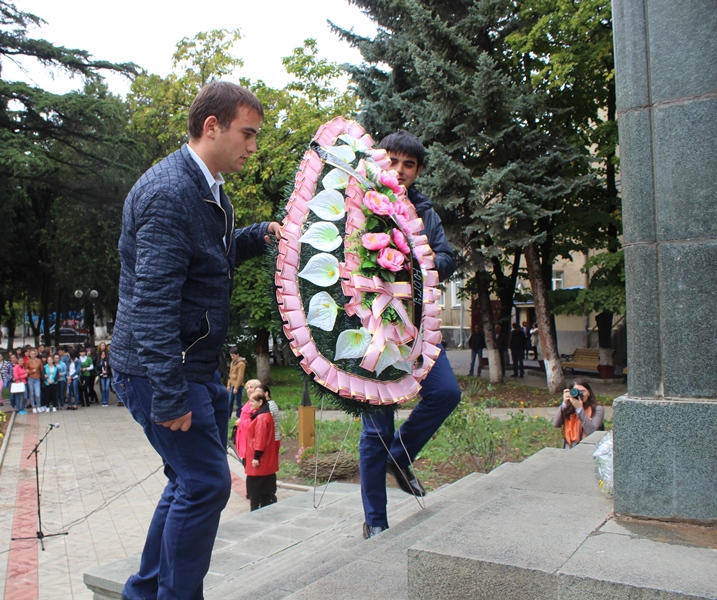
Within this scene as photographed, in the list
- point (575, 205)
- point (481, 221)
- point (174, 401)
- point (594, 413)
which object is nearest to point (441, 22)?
point (481, 221)

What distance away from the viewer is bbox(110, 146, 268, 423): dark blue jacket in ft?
8.39

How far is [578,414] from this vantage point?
7.90 metres

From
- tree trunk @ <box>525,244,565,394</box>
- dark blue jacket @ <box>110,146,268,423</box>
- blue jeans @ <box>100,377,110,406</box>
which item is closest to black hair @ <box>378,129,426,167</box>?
dark blue jacket @ <box>110,146,268,423</box>

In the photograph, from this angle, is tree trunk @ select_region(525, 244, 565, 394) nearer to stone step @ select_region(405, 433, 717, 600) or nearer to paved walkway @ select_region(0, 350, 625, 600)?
paved walkway @ select_region(0, 350, 625, 600)

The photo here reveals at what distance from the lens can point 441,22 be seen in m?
17.5

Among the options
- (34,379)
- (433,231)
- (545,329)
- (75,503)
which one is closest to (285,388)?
(34,379)

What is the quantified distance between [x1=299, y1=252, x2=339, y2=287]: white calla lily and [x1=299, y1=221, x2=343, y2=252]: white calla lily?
44 mm

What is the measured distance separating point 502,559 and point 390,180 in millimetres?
1990

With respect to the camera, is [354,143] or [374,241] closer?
[374,241]

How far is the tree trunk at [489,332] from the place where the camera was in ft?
69.8

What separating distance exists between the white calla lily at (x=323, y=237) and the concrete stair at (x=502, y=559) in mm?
1373

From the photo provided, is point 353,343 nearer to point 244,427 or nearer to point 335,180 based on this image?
point 335,180

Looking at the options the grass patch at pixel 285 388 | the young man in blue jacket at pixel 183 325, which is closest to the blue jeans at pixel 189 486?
the young man in blue jacket at pixel 183 325

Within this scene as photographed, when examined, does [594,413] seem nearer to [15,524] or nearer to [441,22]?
[15,524]
